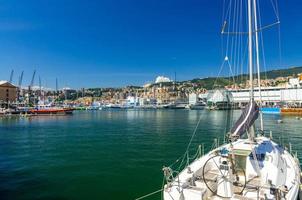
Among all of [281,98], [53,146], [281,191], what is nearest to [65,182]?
[281,191]

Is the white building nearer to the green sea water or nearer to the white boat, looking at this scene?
the green sea water

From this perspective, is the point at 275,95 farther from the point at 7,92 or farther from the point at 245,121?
the point at 7,92

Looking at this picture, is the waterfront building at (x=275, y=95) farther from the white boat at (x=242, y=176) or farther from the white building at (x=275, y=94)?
the white boat at (x=242, y=176)

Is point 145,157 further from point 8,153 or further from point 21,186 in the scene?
point 8,153

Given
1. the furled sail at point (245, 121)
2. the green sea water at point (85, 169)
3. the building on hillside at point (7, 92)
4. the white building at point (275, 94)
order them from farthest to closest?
the building on hillside at point (7, 92), the white building at point (275, 94), the green sea water at point (85, 169), the furled sail at point (245, 121)

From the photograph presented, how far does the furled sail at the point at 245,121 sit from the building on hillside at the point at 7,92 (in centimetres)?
15991

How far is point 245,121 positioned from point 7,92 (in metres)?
171

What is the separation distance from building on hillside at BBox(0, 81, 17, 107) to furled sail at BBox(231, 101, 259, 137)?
160 m

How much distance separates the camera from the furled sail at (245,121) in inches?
496

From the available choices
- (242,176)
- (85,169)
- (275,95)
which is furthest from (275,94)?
(242,176)

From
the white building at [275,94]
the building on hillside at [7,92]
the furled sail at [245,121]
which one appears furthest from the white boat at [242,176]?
the building on hillside at [7,92]

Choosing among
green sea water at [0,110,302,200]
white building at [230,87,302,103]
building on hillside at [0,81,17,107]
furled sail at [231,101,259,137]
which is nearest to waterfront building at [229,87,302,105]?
white building at [230,87,302,103]

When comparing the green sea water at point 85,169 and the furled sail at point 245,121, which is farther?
the green sea water at point 85,169

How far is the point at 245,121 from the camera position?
43.2ft
